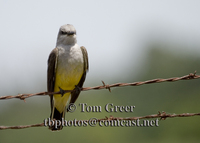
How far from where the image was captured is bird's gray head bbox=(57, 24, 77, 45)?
8.38m

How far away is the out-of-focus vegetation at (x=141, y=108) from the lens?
2897 cm

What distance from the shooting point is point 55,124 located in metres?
7.89

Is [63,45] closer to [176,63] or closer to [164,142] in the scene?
[164,142]

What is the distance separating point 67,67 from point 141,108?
31370 millimetres

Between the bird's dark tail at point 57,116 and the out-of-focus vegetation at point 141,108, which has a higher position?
the bird's dark tail at point 57,116

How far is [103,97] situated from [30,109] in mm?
8238

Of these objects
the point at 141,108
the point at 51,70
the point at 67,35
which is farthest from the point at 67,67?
the point at 141,108

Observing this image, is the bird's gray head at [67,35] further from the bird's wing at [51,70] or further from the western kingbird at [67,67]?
the bird's wing at [51,70]

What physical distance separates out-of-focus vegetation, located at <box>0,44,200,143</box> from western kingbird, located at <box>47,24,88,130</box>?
17645 mm

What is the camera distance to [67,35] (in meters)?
8.49

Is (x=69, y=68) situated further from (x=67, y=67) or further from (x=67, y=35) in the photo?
(x=67, y=35)

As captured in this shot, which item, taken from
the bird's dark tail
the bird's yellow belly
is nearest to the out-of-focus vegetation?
the bird's dark tail

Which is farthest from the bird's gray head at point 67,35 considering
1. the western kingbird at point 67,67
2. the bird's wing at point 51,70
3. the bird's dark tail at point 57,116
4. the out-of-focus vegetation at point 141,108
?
the out-of-focus vegetation at point 141,108

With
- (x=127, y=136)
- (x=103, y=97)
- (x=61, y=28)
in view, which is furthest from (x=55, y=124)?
(x=103, y=97)
